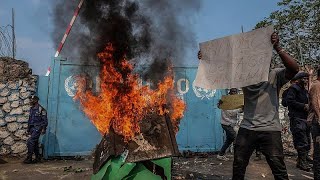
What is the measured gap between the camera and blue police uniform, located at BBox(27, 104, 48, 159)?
932cm

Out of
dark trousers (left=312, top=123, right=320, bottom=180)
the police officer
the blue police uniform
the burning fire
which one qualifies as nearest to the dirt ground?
the police officer

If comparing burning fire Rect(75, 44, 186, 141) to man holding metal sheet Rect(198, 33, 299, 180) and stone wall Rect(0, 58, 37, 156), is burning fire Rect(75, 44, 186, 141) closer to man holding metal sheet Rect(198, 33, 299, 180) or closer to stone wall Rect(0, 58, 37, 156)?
man holding metal sheet Rect(198, 33, 299, 180)

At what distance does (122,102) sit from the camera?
5.62m

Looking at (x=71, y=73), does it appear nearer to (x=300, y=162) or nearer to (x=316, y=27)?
(x=300, y=162)

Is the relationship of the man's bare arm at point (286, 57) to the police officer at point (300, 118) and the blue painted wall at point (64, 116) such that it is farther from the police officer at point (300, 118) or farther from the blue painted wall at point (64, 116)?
the blue painted wall at point (64, 116)

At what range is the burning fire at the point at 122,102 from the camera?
5.27 metres

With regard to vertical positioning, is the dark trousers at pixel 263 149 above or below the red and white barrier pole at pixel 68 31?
below

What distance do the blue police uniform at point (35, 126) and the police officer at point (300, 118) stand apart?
6.69m

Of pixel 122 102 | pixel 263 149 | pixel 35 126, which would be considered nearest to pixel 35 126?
pixel 35 126

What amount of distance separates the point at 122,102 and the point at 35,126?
4828mm

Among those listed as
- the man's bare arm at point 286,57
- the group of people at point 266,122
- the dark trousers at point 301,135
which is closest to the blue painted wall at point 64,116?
the dark trousers at point 301,135

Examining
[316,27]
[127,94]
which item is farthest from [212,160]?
[316,27]

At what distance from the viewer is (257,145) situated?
4.45 metres

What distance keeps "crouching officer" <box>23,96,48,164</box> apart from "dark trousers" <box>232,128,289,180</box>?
21.7 feet
